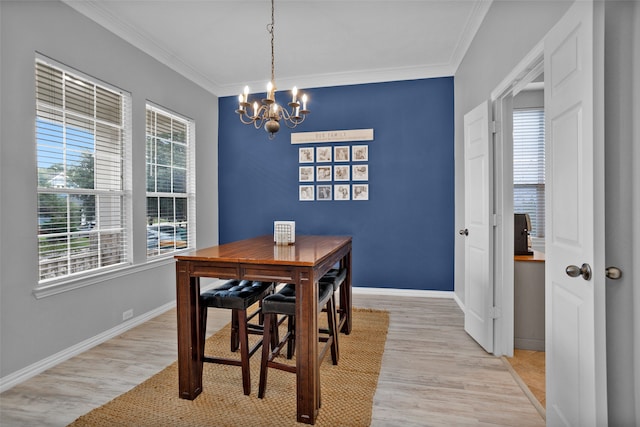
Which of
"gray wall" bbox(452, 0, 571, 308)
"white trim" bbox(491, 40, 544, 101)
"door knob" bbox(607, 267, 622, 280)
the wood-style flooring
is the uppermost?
"gray wall" bbox(452, 0, 571, 308)

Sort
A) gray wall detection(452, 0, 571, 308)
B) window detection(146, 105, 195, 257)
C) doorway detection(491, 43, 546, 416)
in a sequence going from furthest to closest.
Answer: window detection(146, 105, 195, 257) → doorway detection(491, 43, 546, 416) → gray wall detection(452, 0, 571, 308)

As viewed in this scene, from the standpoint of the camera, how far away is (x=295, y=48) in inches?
146

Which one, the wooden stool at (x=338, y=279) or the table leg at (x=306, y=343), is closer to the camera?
the table leg at (x=306, y=343)

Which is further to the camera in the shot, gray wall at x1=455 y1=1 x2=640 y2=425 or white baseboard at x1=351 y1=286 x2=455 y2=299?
white baseboard at x1=351 y1=286 x2=455 y2=299

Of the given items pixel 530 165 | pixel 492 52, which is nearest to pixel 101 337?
pixel 492 52

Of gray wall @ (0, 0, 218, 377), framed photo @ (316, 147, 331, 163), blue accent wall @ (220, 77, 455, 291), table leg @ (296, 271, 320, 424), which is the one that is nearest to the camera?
table leg @ (296, 271, 320, 424)

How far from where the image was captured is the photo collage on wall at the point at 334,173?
14.7 feet

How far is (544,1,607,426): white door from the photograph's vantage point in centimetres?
129

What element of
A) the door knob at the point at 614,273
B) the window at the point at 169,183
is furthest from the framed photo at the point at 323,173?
the door knob at the point at 614,273

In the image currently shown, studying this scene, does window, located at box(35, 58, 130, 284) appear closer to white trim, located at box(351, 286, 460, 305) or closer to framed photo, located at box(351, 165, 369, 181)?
framed photo, located at box(351, 165, 369, 181)

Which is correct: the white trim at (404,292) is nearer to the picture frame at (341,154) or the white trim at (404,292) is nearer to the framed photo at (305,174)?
the framed photo at (305,174)

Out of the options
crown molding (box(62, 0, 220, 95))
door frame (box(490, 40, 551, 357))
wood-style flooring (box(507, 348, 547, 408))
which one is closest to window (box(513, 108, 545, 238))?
door frame (box(490, 40, 551, 357))

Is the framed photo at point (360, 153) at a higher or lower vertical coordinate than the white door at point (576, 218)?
higher

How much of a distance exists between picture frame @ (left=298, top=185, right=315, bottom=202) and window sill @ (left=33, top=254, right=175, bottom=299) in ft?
6.32
